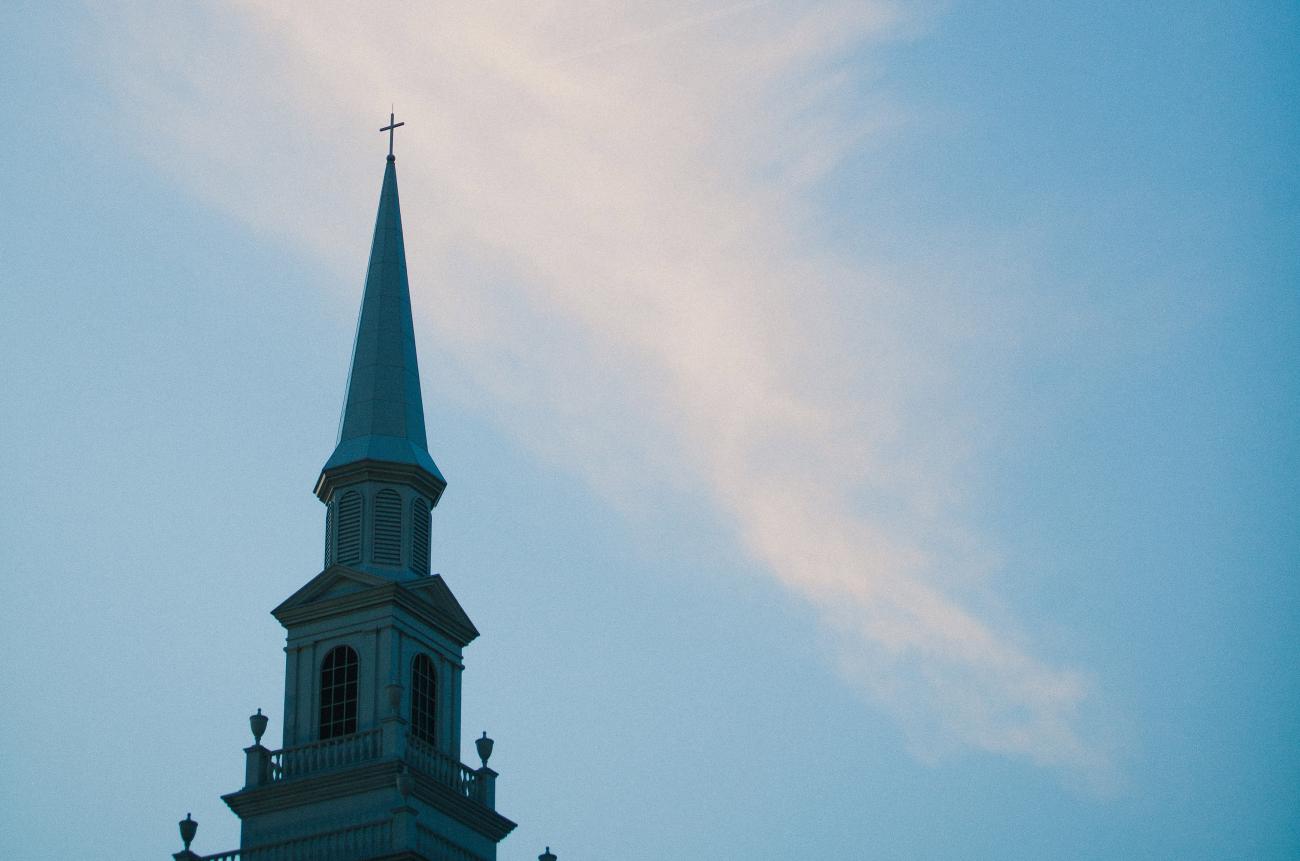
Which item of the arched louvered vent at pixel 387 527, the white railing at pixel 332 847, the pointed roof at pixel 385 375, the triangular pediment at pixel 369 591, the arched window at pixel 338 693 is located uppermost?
the pointed roof at pixel 385 375

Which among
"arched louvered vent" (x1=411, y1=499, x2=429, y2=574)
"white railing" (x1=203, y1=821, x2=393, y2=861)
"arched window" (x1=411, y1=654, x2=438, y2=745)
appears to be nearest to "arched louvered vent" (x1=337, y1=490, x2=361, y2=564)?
"arched louvered vent" (x1=411, y1=499, x2=429, y2=574)

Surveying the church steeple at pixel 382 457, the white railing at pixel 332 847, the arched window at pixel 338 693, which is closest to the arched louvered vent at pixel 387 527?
the church steeple at pixel 382 457

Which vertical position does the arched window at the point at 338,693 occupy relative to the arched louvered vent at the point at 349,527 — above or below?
below

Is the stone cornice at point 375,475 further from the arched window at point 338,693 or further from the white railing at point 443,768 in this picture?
the white railing at point 443,768

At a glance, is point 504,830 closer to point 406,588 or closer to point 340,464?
point 406,588

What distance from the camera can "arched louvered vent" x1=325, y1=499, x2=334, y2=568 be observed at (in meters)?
68.7

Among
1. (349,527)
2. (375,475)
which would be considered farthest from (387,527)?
(375,475)

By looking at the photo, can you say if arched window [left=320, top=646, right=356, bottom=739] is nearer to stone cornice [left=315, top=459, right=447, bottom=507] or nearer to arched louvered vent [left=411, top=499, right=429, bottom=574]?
arched louvered vent [left=411, top=499, right=429, bottom=574]

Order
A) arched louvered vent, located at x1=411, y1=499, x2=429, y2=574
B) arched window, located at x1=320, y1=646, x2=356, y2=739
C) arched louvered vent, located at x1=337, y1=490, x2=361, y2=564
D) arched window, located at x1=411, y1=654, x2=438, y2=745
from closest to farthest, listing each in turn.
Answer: arched window, located at x1=320, y1=646, x2=356, y2=739
arched window, located at x1=411, y1=654, x2=438, y2=745
arched louvered vent, located at x1=337, y1=490, x2=361, y2=564
arched louvered vent, located at x1=411, y1=499, x2=429, y2=574

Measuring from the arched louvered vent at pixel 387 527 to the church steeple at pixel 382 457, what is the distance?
0.03 meters

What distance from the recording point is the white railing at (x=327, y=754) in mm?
64062

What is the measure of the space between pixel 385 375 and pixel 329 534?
18.4 ft

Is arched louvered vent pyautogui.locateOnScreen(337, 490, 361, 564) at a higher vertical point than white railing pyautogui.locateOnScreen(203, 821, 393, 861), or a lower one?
higher

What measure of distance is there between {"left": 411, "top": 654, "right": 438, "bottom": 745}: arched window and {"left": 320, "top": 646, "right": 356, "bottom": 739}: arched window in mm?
1725
